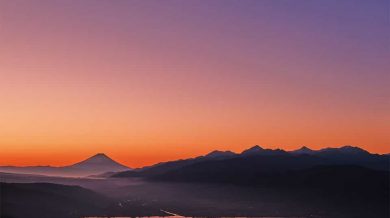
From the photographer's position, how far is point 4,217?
593 feet

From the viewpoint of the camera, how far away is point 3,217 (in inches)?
7096

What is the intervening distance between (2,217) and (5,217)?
6.35 ft

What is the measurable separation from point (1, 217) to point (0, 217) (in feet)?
1.12

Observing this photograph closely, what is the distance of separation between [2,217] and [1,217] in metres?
0.42

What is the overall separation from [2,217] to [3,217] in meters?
0.77

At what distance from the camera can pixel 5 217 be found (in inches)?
7141

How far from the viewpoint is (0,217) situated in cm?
17888

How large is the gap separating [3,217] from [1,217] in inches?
46.1

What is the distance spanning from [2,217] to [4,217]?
1289 millimetres

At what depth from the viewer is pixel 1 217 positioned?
179 metres
